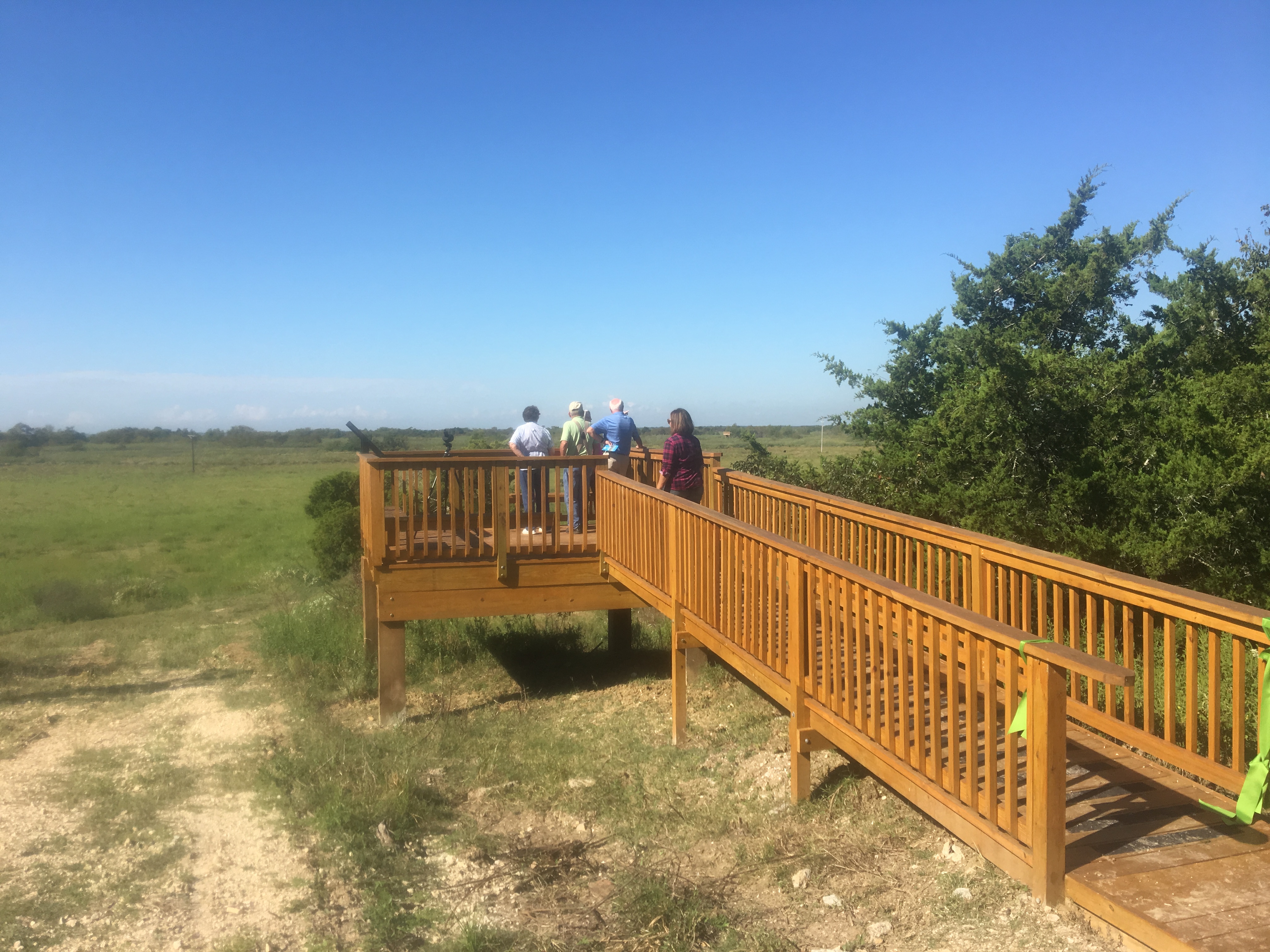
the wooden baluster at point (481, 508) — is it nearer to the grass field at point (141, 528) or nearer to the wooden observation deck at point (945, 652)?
the wooden observation deck at point (945, 652)

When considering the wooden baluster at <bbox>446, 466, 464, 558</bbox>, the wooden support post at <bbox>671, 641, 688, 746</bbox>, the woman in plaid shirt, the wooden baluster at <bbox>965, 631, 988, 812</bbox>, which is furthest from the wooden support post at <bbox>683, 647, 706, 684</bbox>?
the wooden baluster at <bbox>965, 631, 988, 812</bbox>

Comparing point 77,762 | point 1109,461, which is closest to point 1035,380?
point 1109,461

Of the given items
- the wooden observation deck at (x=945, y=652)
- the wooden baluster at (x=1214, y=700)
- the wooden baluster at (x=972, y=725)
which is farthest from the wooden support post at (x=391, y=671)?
the wooden baluster at (x=1214, y=700)

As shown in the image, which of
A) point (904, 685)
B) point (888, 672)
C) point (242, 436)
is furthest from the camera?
point (242, 436)

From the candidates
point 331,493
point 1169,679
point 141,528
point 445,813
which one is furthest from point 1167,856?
point 141,528

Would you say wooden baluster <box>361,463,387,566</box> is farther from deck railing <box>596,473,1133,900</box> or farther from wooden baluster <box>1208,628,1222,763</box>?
wooden baluster <box>1208,628,1222,763</box>

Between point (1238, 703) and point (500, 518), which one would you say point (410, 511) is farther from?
point (1238, 703)

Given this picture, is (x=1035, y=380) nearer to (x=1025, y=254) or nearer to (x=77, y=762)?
(x=1025, y=254)

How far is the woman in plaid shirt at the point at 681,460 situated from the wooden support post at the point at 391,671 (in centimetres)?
287

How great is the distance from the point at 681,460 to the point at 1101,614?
13.9 feet

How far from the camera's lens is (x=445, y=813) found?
6.27 meters

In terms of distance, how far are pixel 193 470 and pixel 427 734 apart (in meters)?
63.0

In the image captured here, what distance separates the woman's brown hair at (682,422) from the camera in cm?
849

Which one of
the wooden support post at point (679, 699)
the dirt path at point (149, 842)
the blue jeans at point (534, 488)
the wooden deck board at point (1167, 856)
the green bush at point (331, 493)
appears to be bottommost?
the dirt path at point (149, 842)
